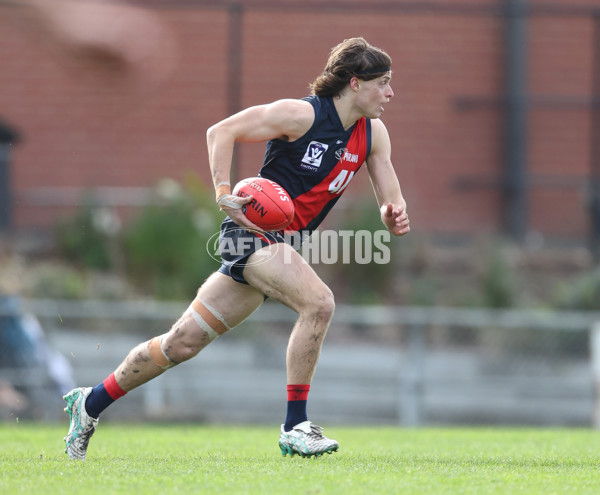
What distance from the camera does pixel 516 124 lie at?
13.8 m

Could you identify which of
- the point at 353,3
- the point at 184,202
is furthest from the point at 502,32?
the point at 184,202

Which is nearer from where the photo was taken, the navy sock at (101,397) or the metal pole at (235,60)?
the navy sock at (101,397)

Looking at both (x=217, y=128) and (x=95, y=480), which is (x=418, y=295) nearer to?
(x=217, y=128)

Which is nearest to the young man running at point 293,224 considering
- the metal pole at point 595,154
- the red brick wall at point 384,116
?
the red brick wall at point 384,116

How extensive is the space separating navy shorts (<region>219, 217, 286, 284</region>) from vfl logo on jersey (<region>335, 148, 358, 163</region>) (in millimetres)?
545

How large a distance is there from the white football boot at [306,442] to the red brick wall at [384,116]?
320 inches

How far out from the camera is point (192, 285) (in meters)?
11.7

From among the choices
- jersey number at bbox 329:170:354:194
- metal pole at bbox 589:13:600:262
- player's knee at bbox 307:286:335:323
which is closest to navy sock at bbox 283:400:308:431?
player's knee at bbox 307:286:335:323

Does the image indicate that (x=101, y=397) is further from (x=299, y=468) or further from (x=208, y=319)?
(x=299, y=468)

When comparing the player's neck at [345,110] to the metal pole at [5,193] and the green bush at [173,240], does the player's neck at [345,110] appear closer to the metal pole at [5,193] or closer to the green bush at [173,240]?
the green bush at [173,240]

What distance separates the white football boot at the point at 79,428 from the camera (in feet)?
16.3

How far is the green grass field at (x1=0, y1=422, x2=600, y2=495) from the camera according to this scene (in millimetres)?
3875

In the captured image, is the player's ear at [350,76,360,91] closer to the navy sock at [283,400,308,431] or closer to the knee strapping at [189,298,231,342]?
the knee strapping at [189,298,231,342]

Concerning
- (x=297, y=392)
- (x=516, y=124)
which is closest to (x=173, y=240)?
(x=516, y=124)
